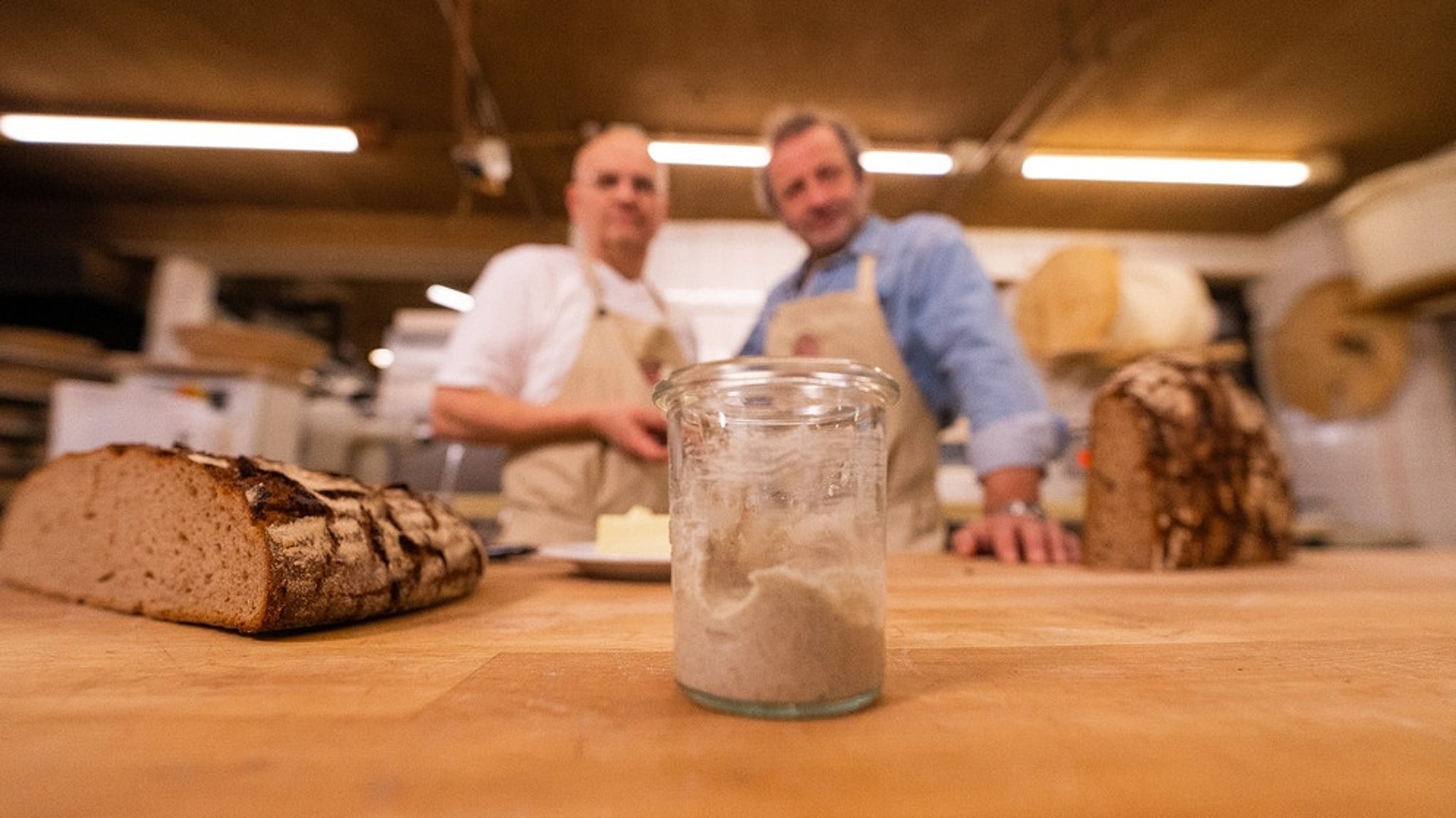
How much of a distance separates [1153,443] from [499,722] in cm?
126

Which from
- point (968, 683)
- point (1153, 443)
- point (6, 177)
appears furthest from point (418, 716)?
point (6, 177)

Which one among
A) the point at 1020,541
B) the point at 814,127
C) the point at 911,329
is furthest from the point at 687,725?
the point at 814,127

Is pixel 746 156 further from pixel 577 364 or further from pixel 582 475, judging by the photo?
pixel 582 475

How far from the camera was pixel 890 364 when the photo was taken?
6.38 feet

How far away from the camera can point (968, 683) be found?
477mm

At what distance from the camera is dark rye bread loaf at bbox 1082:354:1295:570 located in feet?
4.03

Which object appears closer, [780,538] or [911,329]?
[780,538]

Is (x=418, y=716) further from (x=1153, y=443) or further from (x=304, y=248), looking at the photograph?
(x=304, y=248)

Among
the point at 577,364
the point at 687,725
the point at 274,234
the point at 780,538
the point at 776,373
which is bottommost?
the point at 687,725

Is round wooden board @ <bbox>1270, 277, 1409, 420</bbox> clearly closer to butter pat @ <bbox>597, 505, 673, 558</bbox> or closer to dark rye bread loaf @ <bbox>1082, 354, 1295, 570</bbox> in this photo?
dark rye bread loaf @ <bbox>1082, 354, 1295, 570</bbox>

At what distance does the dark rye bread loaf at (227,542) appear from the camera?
2.12ft

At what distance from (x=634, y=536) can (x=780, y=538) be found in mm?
671

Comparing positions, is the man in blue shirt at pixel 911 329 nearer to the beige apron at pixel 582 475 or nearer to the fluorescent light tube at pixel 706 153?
the beige apron at pixel 582 475

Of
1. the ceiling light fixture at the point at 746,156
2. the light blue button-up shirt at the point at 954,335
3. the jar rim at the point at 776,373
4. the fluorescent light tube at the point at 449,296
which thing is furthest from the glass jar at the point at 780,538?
the fluorescent light tube at the point at 449,296
